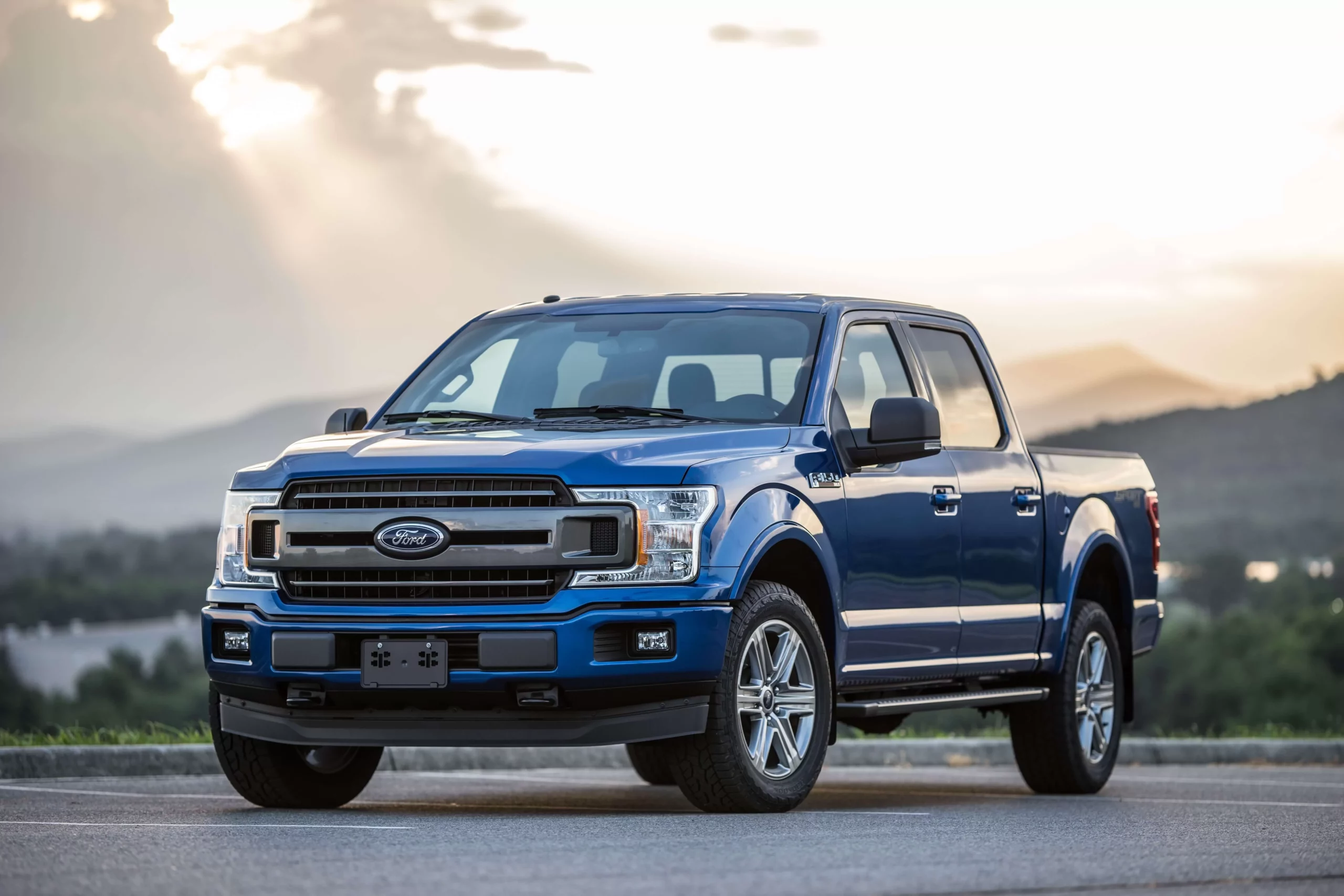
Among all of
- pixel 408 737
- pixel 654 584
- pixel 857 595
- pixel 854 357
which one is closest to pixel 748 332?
pixel 854 357

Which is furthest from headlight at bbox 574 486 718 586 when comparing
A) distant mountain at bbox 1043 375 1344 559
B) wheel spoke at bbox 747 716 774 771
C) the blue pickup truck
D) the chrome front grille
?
distant mountain at bbox 1043 375 1344 559

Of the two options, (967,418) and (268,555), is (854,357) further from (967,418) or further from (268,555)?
(268,555)

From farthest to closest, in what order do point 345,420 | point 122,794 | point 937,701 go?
point 122,794 < point 937,701 < point 345,420

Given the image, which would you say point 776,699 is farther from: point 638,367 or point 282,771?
point 282,771

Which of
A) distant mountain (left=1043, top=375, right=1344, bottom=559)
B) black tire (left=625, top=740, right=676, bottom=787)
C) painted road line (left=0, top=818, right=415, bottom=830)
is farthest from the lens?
distant mountain (left=1043, top=375, right=1344, bottom=559)

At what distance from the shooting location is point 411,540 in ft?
26.3

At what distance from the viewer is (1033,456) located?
10.8 m

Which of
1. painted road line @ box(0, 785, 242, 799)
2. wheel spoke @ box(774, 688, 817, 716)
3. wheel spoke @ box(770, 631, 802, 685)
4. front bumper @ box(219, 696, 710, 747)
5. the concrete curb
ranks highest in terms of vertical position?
wheel spoke @ box(770, 631, 802, 685)

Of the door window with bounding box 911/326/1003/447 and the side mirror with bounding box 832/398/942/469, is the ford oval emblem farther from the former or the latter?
the door window with bounding box 911/326/1003/447

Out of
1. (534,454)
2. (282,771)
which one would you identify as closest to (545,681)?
(534,454)

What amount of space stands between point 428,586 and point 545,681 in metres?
0.59

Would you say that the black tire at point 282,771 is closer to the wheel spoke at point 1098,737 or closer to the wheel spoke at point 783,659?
the wheel spoke at point 783,659

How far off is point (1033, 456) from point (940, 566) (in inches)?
53.9

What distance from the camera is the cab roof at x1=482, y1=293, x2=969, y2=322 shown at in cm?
968
